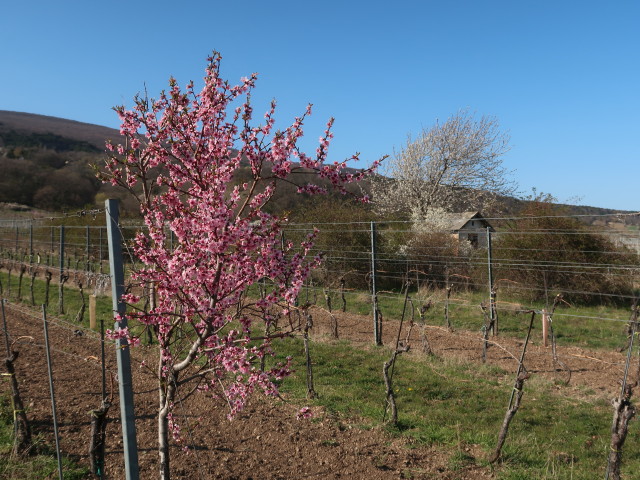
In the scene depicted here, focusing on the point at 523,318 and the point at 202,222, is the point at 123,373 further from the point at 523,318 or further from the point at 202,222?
the point at 523,318

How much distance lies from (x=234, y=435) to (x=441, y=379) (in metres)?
3.01

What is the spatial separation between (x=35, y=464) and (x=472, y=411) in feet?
13.3

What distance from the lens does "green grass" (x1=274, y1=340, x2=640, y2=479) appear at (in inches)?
149

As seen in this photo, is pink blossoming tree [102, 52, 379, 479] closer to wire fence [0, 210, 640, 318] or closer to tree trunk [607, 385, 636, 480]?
tree trunk [607, 385, 636, 480]

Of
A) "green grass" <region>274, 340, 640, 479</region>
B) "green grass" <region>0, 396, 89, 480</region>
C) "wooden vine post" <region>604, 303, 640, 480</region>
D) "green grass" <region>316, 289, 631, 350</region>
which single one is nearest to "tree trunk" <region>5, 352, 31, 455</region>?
"green grass" <region>0, 396, 89, 480</region>

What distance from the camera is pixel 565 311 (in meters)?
11.7

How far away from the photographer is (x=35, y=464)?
11.6 ft

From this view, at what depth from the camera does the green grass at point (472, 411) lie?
12.4 feet

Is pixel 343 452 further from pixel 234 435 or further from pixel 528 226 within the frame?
pixel 528 226

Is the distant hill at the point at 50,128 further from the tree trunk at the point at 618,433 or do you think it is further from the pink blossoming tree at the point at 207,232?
the tree trunk at the point at 618,433

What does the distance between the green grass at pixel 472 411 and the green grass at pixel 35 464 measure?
2.30 m

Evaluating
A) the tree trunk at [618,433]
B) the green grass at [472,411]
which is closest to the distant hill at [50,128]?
the green grass at [472,411]

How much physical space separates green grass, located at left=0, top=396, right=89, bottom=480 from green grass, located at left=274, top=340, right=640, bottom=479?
2303 mm

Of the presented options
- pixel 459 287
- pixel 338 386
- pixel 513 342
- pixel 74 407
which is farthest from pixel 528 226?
Answer: pixel 74 407
